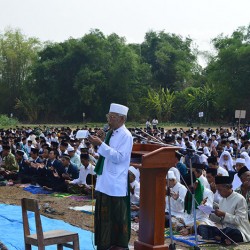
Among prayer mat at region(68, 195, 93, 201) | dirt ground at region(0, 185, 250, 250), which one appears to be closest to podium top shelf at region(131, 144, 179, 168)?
dirt ground at region(0, 185, 250, 250)

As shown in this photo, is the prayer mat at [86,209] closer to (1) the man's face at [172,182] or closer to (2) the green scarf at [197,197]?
(1) the man's face at [172,182]

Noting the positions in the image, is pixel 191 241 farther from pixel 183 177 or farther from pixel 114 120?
pixel 114 120

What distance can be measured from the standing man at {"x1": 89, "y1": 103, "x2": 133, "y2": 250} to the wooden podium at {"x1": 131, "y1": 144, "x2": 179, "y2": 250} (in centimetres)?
18

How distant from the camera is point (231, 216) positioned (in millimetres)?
6766

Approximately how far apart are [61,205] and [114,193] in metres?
4.62

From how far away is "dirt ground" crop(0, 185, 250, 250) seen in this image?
767 centimetres

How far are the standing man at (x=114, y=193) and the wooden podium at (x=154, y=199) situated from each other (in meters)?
0.18

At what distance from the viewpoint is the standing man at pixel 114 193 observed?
17.6 feet

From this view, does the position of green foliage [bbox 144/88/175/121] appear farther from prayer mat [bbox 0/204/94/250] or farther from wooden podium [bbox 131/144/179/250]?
wooden podium [bbox 131/144/179/250]

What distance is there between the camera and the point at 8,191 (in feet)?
38.2

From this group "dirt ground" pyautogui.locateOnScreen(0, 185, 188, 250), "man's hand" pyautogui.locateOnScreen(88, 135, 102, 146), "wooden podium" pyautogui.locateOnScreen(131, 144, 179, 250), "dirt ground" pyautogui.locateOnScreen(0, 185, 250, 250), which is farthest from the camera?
"dirt ground" pyautogui.locateOnScreen(0, 185, 188, 250)

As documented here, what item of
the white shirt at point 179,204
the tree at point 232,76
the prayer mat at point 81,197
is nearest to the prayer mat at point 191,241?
the white shirt at point 179,204

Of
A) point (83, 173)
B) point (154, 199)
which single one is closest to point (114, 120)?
point (154, 199)

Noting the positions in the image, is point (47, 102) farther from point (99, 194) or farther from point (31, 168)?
point (99, 194)
